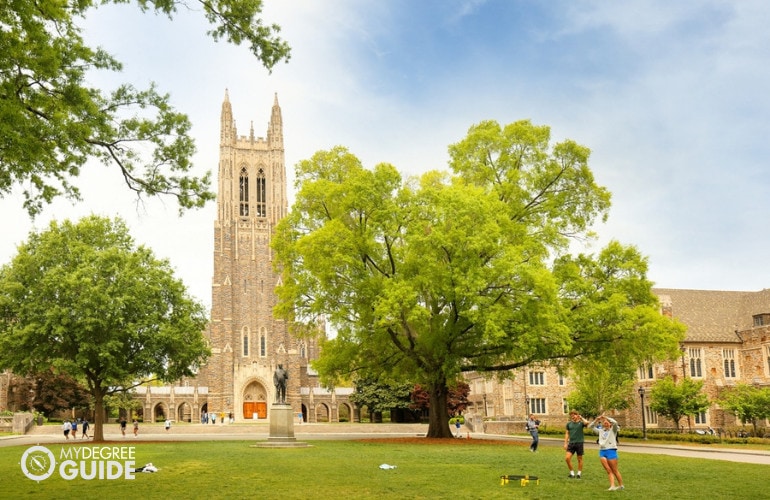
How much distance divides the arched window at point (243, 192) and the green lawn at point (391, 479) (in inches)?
2481

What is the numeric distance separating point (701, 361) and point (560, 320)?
89.6ft


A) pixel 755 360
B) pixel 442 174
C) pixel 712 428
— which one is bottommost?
pixel 712 428

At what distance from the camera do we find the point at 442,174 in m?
37.5

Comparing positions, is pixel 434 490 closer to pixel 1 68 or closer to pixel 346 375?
pixel 1 68

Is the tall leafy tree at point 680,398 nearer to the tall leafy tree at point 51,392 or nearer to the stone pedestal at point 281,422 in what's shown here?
the stone pedestal at point 281,422

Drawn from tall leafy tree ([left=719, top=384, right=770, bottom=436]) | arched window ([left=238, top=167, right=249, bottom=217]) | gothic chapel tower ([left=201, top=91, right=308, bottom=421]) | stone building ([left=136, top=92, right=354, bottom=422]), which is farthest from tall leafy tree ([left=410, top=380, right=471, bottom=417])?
arched window ([left=238, top=167, right=249, bottom=217])

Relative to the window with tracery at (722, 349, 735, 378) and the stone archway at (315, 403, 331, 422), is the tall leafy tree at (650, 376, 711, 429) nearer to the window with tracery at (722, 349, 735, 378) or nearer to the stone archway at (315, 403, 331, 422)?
the window with tracery at (722, 349, 735, 378)

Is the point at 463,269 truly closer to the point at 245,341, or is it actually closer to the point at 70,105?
the point at 70,105

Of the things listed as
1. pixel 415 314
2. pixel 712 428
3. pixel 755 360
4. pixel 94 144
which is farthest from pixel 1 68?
pixel 755 360

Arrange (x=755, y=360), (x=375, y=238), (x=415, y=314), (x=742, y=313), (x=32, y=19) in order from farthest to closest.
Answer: (x=742, y=313)
(x=755, y=360)
(x=375, y=238)
(x=415, y=314)
(x=32, y=19)

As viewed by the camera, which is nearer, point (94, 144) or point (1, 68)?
point (1, 68)

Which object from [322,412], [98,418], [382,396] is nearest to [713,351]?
[382,396]

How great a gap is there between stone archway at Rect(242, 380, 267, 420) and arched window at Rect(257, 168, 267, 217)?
64.6 feet

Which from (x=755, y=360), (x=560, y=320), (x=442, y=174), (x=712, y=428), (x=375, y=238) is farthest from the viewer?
(x=755, y=360)
